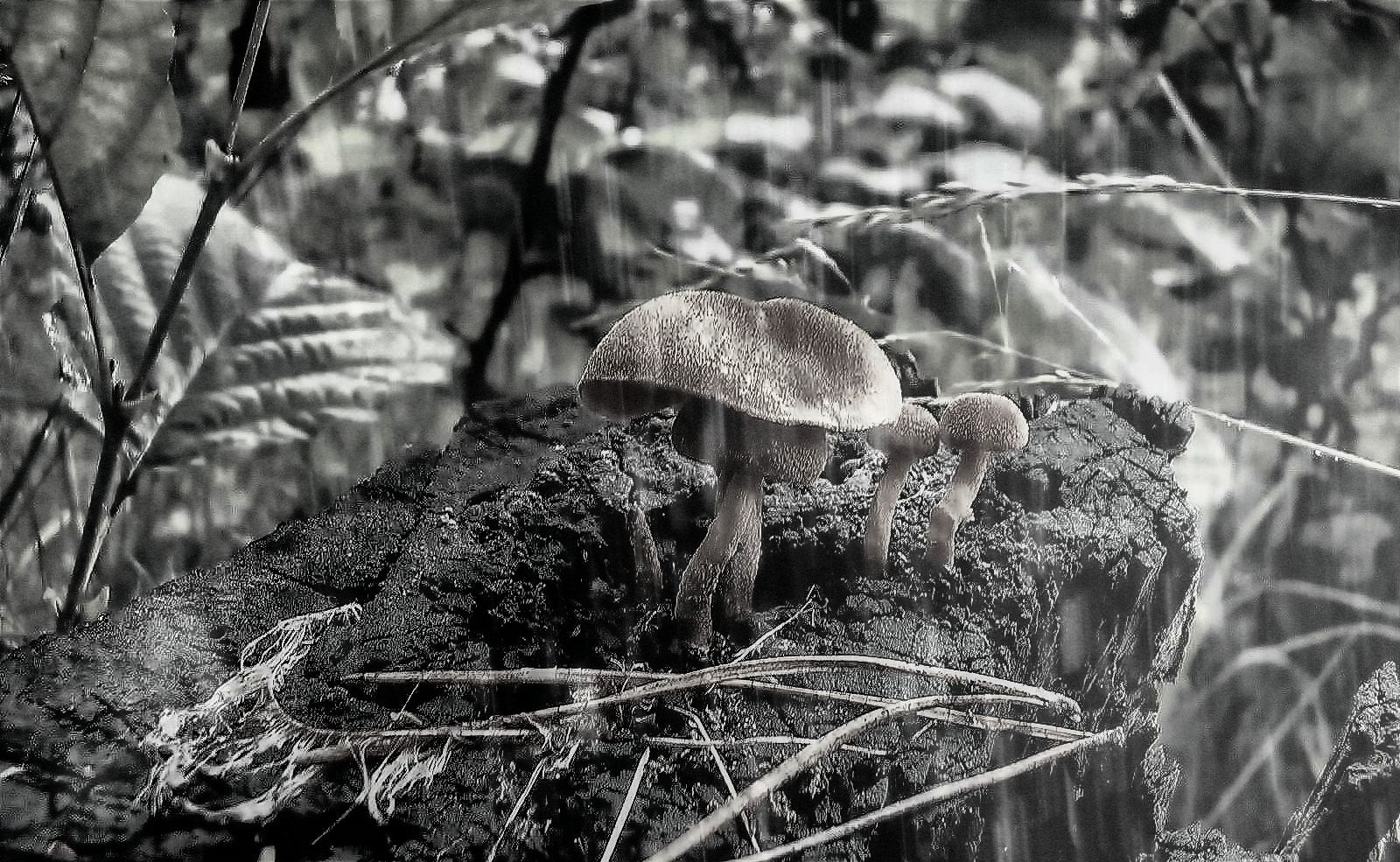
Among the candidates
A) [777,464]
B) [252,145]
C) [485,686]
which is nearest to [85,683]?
[485,686]

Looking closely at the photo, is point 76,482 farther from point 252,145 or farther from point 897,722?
point 897,722

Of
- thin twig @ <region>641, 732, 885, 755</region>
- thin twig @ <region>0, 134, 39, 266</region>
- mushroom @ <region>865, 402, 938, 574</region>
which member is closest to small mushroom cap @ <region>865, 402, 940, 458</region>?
mushroom @ <region>865, 402, 938, 574</region>

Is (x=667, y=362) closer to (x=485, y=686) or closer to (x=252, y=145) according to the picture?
(x=485, y=686)

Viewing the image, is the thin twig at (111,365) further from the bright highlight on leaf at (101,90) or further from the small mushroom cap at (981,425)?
the small mushroom cap at (981,425)

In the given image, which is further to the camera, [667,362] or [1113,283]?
[1113,283]

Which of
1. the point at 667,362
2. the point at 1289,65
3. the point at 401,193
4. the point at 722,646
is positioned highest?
the point at 1289,65

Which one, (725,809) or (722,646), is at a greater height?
A: (722,646)

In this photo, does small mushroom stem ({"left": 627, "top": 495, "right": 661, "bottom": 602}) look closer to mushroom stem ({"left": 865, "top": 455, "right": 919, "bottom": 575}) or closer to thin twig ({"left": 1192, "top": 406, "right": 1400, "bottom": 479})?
mushroom stem ({"left": 865, "top": 455, "right": 919, "bottom": 575})
